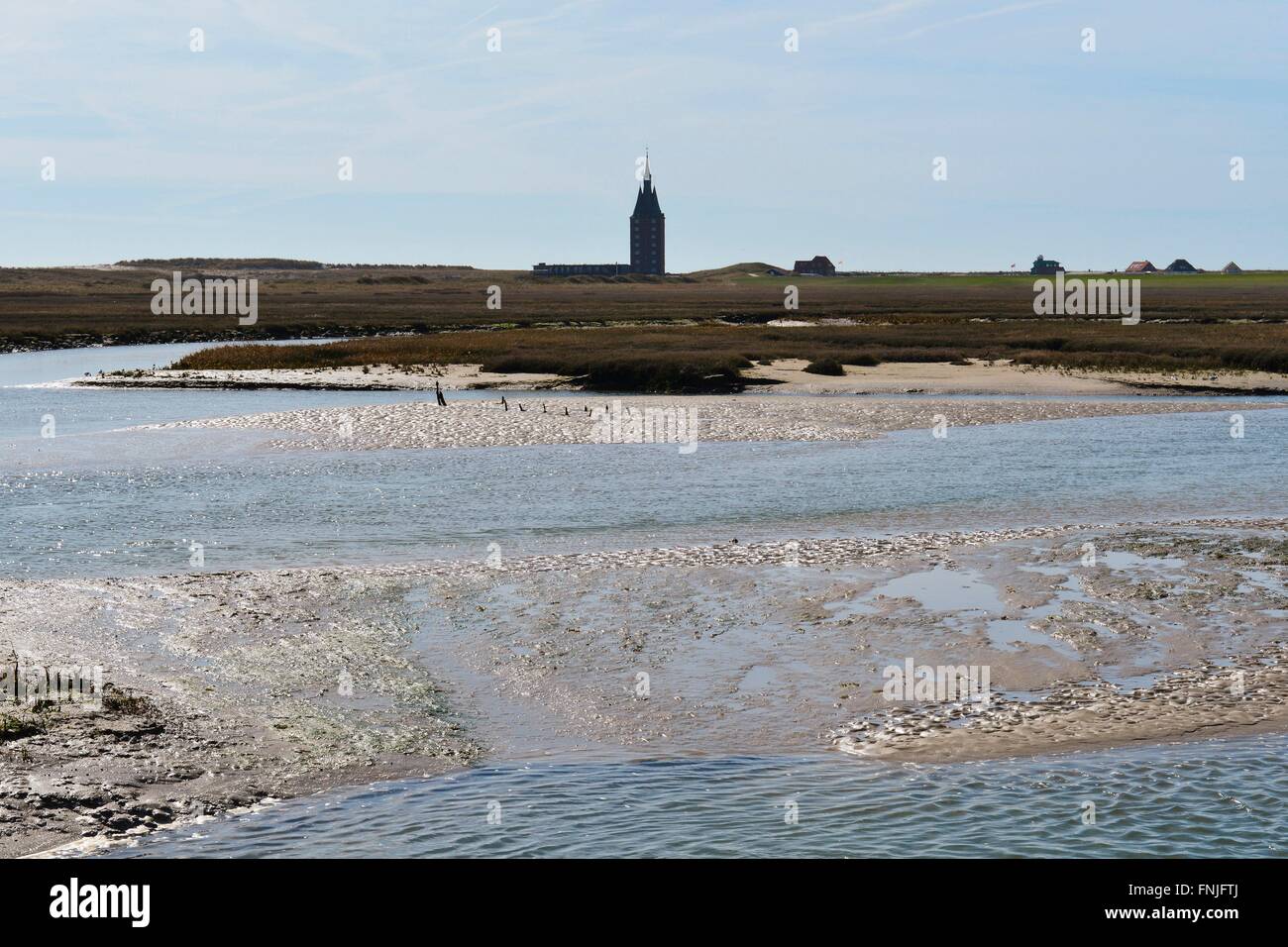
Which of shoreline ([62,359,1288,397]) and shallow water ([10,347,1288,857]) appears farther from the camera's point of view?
shoreline ([62,359,1288,397])

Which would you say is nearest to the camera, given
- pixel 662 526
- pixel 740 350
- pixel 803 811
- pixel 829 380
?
pixel 803 811

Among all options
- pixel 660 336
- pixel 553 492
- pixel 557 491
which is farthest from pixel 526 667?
pixel 660 336

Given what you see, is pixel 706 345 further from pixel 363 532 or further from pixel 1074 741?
pixel 1074 741

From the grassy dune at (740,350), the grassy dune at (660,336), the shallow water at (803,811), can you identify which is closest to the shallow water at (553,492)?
the shallow water at (803,811)

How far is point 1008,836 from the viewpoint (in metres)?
10.5

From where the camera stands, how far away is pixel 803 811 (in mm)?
11125

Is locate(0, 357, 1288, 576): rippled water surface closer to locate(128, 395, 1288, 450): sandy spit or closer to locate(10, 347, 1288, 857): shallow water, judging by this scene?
locate(10, 347, 1288, 857): shallow water

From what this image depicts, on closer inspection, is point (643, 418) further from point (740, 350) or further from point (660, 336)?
point (660, 336)

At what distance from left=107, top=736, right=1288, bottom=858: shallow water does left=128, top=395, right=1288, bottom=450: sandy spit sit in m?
27.4

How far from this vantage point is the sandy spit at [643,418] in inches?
1590

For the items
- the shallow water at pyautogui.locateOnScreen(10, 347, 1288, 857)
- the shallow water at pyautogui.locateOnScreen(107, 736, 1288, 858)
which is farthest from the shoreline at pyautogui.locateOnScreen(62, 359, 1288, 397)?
the shallow water at pyautogui.locateOnScreen(107, 736, 1288, 858)

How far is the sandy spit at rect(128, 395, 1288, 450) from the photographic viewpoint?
40.4 m

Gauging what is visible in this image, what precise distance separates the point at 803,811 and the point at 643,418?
3494 centimetres

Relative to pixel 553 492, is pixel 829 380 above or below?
above
